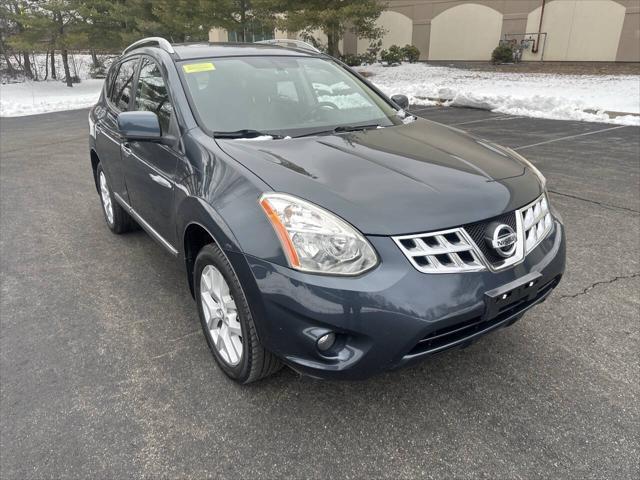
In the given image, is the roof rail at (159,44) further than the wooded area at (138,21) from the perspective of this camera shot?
No

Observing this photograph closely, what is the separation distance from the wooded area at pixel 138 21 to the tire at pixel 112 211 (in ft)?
52.4

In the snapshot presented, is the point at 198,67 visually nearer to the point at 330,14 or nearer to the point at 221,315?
the point at 221,315

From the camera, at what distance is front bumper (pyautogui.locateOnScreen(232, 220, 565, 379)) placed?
6.31 feet

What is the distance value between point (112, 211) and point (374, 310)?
3.58 m

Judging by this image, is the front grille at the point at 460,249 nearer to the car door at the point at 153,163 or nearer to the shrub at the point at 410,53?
the car door at the point at 153,163

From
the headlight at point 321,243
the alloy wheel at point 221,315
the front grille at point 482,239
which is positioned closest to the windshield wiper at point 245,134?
the alloy wheel at point 221,315

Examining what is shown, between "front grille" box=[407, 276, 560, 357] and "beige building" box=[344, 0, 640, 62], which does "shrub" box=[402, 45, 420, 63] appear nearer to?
"beige building" box=[344, 0, 640, 62]

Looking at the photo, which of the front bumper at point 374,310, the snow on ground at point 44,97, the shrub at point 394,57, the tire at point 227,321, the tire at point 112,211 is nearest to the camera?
the front bumper at point 374,310

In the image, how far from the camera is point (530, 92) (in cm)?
1355

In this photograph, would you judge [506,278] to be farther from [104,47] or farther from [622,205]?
[104,47]

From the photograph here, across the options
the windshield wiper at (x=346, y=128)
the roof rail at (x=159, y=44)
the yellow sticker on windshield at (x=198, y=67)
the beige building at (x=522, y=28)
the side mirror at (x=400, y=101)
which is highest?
the beige building at (x=522, y=28)

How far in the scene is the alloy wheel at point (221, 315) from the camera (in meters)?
2.46

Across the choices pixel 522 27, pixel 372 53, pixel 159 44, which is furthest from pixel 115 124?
pixel 372 53

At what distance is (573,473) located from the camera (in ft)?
6.59
